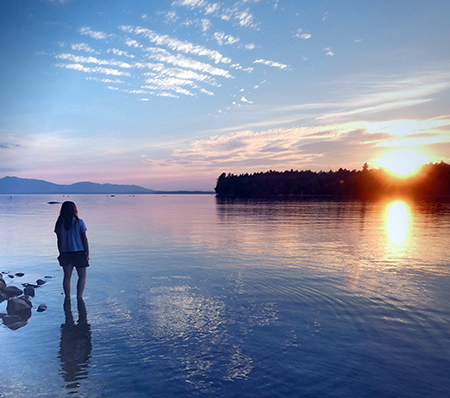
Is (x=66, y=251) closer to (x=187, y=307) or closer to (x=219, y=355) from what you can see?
(x=187, y=307)

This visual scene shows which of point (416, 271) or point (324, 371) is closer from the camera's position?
point (324, 371)

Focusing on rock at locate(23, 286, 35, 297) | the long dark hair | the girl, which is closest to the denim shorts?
the girl

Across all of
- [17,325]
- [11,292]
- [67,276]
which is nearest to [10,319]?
[17,325]

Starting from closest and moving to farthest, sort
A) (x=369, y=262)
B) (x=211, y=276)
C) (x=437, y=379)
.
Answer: (x=437, y=379) < (x=211, y=276) < (x=369, y=262)

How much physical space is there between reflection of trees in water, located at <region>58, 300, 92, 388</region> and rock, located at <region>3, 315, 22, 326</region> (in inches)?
44.5

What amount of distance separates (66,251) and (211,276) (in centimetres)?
569

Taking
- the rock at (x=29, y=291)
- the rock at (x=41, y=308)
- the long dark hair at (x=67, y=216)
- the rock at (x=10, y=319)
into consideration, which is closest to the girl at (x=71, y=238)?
the long dark hair at (x=67, y=216)

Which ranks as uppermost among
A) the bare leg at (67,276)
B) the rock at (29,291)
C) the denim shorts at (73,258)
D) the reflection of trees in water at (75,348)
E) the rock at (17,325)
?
the denim shorts at (73,258)

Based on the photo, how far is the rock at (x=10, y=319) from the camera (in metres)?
8.35

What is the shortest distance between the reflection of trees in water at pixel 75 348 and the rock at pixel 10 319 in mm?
1131

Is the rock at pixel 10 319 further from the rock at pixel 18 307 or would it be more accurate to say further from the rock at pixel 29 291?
the rock at pixel 29 291

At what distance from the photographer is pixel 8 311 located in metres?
8.98

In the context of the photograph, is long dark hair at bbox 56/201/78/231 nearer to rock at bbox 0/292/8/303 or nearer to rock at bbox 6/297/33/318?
rock at bbox 6/297/33/318

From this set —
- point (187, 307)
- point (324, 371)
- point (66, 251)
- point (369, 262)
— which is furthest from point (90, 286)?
point (369, 262)
